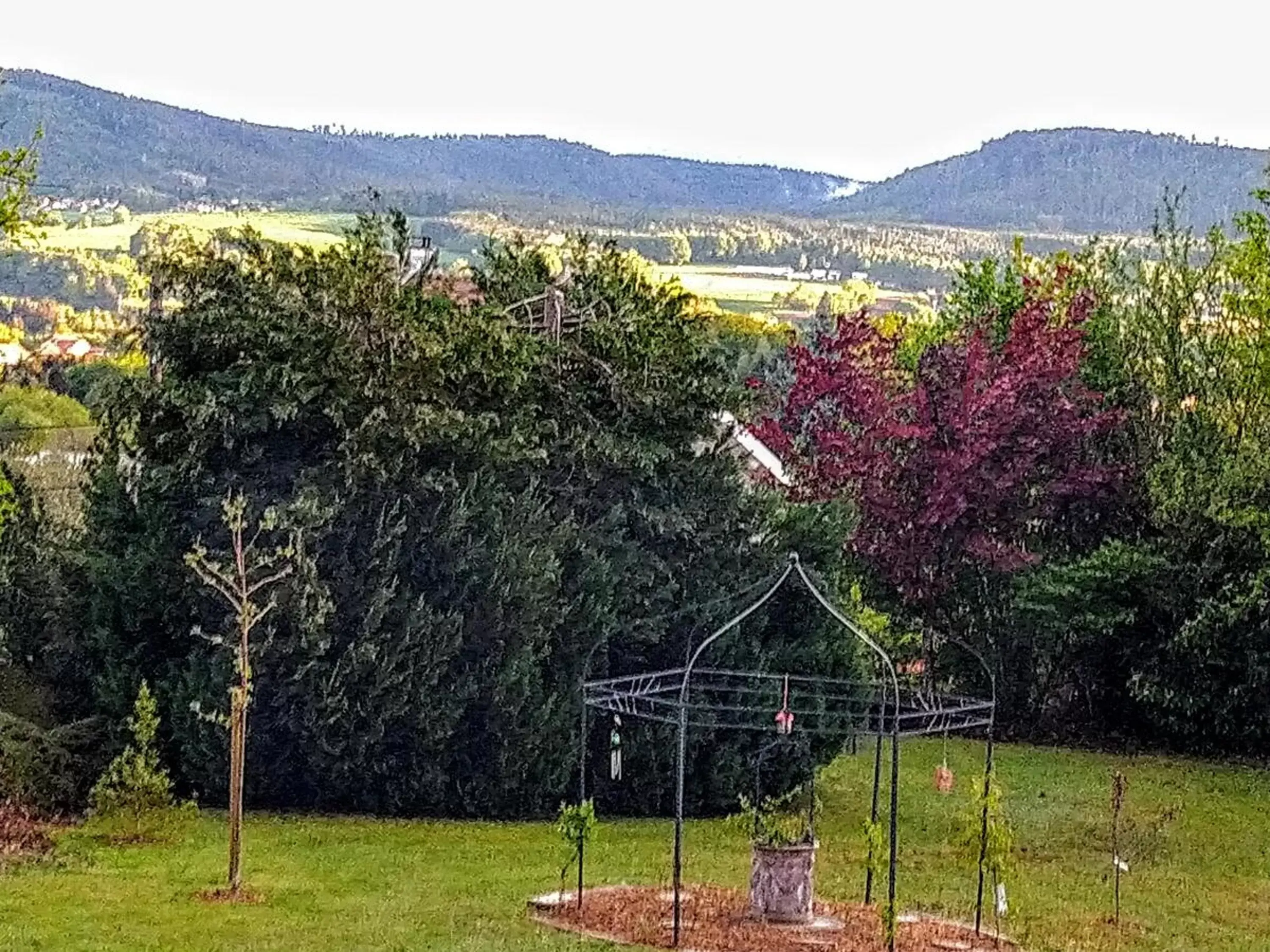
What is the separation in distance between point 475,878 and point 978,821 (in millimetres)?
4457

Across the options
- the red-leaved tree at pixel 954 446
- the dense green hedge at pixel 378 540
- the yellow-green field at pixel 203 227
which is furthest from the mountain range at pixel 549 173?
the dense green hedge at pixel 378 540

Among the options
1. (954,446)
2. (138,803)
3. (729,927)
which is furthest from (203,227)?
(729,927)

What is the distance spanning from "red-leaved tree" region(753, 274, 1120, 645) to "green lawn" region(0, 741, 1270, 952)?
4.36 metres

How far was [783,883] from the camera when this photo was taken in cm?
1262

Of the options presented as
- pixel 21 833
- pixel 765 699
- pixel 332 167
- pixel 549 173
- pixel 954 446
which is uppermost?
pixel 549 173

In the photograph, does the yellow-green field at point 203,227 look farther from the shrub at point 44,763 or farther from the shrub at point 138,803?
the shrub at point 138,803

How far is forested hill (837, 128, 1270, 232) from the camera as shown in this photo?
82500 mm

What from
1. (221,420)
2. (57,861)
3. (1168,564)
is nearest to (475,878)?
(57,861)

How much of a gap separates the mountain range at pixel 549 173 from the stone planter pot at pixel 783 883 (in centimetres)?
6515

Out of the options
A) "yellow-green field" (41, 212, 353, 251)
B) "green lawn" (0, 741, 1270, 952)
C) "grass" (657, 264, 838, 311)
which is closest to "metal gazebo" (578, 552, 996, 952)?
"green lawn" (0, 741, 1270, 952)

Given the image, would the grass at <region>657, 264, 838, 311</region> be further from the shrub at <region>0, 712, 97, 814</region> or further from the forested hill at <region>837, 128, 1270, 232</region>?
the shrub at <region>0, 712, 97, 814</region>

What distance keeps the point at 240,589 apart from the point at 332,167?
87907 millimetres

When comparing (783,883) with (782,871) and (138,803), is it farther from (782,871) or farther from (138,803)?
(138,803)

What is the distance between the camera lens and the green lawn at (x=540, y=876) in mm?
11703
